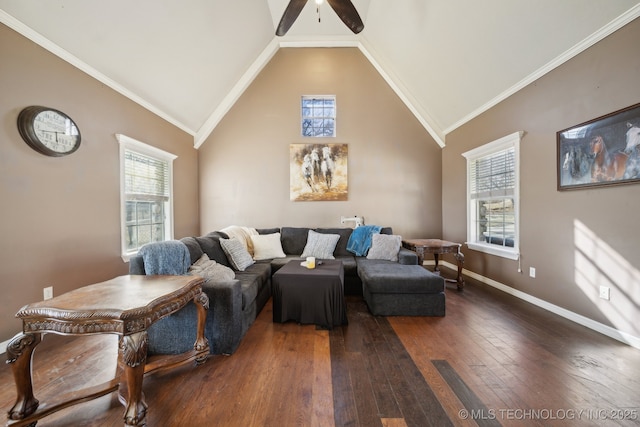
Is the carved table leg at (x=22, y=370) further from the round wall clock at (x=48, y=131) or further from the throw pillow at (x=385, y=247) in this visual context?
the throw pillow at (x=385, y=247)

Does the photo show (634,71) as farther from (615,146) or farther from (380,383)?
(380,383)

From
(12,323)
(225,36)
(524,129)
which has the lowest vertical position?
(12,323)

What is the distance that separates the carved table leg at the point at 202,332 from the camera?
5.63 feet

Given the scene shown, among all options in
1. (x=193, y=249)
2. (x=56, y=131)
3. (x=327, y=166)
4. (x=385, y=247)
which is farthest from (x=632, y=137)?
(x=56, y=131)

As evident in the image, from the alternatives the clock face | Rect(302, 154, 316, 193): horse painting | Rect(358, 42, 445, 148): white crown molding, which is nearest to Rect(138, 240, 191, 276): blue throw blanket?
the clock face

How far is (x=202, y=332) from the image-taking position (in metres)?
1.75

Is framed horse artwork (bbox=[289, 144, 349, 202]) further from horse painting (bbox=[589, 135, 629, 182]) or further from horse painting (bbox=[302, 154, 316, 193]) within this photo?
horse painting (bbox=[589, 135, 629, 182])

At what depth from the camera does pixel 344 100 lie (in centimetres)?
453

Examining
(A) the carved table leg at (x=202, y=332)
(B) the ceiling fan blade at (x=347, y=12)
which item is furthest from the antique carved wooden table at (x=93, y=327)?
(B) the ceiling fan blade at (x=347, y=12)

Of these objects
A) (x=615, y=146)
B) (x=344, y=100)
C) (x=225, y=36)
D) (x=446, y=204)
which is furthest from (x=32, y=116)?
(x=446, y=204)

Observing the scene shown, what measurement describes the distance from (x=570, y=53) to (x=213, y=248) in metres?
4.38

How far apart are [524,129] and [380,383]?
3393mm

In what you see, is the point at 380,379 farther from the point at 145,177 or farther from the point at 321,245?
the point at 145,177

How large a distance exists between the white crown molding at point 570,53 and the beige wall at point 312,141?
56.0 inches
